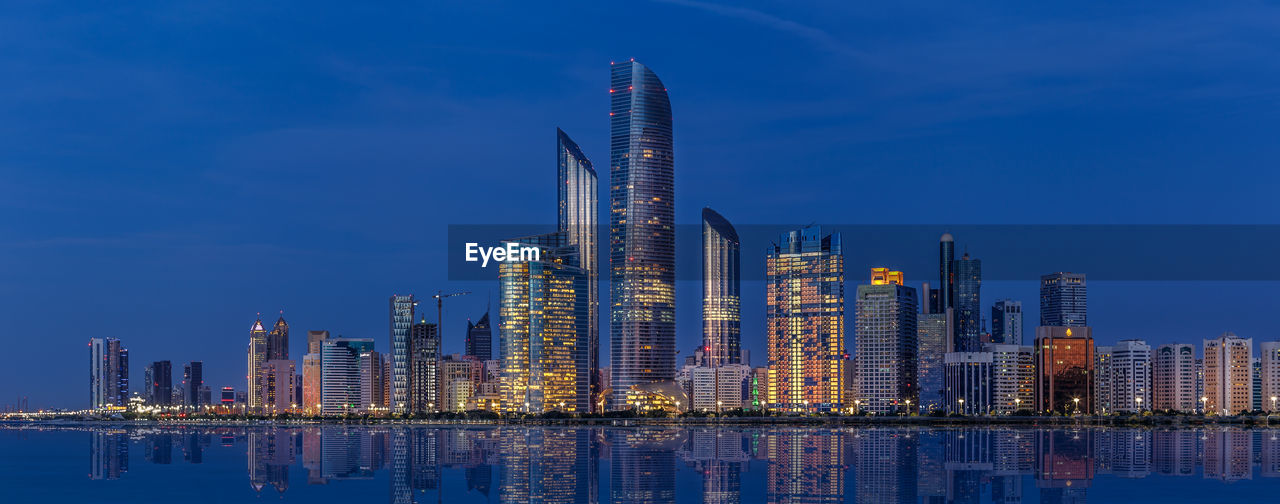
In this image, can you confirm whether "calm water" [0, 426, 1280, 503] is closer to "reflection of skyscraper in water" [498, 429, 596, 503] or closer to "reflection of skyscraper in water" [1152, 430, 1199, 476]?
"reflection of skyscraper in water" [498, 429, 596, 503]

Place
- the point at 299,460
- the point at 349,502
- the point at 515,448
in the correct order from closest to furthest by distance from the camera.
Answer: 1. the point at 349,502
2. the point at 299,460
3. the point at 515,448

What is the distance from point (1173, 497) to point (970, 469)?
25.8m

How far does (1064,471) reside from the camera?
12044cm

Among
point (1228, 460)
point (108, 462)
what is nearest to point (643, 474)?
point (1228, 460)

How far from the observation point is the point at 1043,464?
5084 inches

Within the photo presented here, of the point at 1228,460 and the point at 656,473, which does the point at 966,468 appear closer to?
the point at 656,473

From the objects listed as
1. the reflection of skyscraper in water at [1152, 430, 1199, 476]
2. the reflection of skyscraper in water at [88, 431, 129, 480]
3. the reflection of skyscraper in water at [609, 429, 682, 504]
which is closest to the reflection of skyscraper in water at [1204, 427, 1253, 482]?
the reflection of skyscraper in water at [1152, 430, 1199, 476]

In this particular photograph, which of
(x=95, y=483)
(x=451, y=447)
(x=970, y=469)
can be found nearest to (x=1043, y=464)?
(x=970, y=469)

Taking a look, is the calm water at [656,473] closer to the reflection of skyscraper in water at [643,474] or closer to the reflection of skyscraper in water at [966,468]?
the reflection of skyscraper in water at [643,474]

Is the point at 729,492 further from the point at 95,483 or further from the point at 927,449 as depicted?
the point at 927,449

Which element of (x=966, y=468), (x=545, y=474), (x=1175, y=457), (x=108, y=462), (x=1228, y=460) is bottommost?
(x=108, y=462)

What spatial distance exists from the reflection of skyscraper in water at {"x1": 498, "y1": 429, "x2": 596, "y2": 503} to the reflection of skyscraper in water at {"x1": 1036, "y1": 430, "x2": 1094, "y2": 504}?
102 feet

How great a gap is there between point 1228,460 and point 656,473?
6860cm

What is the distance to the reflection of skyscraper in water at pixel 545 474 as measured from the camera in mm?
89562
